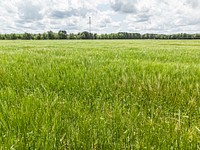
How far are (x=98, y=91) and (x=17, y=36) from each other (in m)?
132


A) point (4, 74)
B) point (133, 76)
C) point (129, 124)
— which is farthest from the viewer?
point (4, 74)

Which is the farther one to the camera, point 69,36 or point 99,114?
point 69,36

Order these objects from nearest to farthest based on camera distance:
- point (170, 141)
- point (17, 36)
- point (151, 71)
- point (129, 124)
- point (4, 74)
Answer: point (170, 141) → point (129, 124) → point (4, 74) → point (151, 71) → point (17, 36)

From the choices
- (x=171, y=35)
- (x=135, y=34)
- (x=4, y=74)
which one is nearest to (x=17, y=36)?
(x=135, y=34)

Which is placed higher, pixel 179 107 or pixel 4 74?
pixel 4 74

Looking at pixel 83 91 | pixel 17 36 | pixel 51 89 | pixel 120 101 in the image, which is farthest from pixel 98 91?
pixel 17 36

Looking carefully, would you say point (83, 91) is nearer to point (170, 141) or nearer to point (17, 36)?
point (170, 141)

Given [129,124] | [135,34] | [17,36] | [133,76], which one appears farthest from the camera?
[135,34]

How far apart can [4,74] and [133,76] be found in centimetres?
220

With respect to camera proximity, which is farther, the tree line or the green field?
the tree line

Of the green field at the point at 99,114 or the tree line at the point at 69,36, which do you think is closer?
the green field at the point at 99,114

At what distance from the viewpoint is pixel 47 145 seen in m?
1.71

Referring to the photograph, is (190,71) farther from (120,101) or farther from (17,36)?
(17,36)

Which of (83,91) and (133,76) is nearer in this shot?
(83,91)
